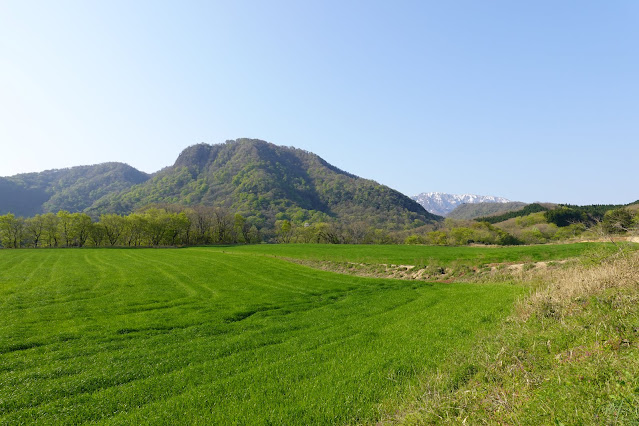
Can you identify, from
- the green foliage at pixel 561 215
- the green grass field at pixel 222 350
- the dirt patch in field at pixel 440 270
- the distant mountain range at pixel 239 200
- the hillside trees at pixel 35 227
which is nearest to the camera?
the green grass field at pixel 222 350

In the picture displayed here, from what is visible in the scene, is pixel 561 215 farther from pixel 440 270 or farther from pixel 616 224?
pixel 616 224

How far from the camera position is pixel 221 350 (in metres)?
10.1

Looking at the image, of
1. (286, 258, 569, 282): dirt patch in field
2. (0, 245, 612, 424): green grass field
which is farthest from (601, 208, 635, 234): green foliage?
(286, 258, 569, 282): dirt patch in field

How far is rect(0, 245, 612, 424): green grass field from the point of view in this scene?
263 inches

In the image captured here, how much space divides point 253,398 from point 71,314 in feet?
43.5

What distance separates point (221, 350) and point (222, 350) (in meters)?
0.04

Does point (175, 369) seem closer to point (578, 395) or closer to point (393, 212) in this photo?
point (578, 395)

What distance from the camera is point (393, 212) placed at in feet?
535

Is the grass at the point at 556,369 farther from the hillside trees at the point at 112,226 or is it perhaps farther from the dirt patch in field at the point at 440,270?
the hillside trees at the point at 112,226

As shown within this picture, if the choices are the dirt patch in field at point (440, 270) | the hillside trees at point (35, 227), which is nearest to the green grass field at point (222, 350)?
the dirt patch in field at point (440, 270)

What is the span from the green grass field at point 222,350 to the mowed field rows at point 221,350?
0.04 m

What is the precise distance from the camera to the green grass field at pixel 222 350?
6676 millimetres

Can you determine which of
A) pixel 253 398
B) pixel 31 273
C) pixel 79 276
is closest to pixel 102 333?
pixel 253 398

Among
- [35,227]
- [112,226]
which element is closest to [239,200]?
[112,226]
